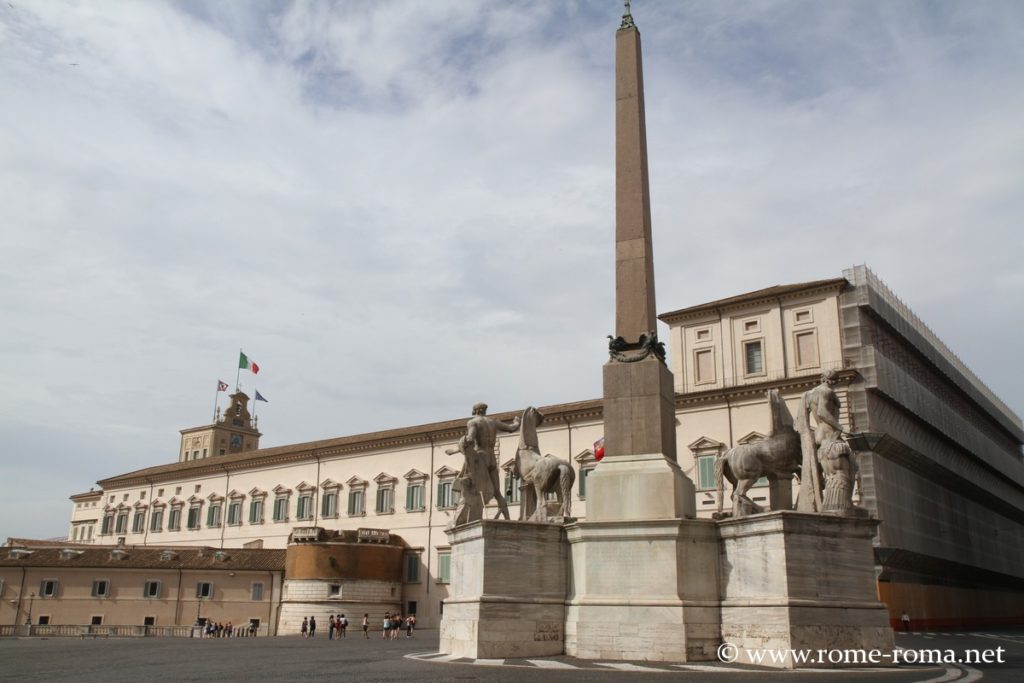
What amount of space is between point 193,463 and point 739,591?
173 ft

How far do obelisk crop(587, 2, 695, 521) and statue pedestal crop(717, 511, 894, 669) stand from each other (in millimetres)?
1415

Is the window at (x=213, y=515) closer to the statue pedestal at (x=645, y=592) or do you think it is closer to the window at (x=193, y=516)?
the window at (x=193, y=516)

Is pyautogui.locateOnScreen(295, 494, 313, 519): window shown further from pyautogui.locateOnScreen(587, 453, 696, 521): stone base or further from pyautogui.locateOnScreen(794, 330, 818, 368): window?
pyautogui.locateOnScreen(587, 453, 696, 521): stone base

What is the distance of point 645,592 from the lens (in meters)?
13.5

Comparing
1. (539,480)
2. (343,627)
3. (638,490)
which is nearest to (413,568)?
(343,627)

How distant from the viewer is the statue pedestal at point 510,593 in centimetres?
1361

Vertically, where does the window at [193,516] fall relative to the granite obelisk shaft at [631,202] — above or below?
below

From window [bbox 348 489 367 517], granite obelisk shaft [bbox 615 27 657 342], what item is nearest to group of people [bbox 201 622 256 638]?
window [bbox 348 489 367 517]

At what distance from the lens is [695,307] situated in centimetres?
4053

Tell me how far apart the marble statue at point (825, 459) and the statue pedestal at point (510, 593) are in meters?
3.92

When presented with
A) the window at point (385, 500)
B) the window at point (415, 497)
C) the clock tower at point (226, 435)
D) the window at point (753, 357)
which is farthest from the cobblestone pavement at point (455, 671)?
the clock tower at point (226, 435)

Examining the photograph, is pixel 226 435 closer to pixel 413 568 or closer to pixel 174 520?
pixel 174 520

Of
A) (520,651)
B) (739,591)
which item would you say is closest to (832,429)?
(739,591)

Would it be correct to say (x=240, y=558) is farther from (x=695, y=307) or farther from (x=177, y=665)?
(x=177, y=665)
